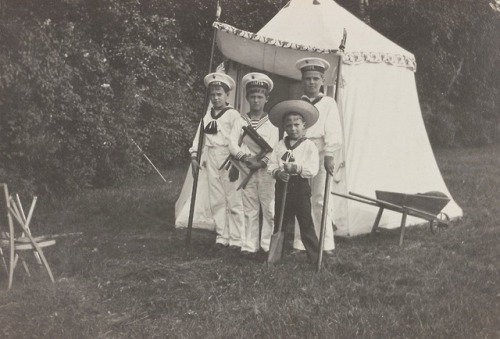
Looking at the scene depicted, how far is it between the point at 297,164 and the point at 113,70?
7.77 meters

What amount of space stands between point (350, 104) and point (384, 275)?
2.82 meters

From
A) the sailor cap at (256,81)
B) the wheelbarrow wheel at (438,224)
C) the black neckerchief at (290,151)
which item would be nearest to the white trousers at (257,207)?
the black neckerchief at (290,151)

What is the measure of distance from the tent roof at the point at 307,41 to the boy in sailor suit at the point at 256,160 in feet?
2.38

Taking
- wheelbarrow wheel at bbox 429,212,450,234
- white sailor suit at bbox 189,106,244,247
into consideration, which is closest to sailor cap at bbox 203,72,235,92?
white sailor suit at bbox 189,106,244,247

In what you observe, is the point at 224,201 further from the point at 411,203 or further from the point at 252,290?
the point at 411,203

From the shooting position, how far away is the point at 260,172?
633cm

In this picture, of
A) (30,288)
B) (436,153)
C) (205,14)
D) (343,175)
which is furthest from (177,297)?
(436,153)

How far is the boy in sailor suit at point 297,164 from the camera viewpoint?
5.77 m

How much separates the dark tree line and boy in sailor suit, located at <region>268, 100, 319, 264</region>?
473 cm

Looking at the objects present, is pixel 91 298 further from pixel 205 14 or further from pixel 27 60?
pixel 205 14

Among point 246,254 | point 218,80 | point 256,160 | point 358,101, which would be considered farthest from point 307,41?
point 246,254

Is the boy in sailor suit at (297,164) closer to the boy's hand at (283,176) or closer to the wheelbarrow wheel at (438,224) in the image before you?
the boy's hand at (283,176)

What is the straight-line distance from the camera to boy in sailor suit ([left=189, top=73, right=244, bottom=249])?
6625mm

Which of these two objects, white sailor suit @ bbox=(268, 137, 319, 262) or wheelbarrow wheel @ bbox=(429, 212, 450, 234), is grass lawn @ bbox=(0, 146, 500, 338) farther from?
white sailor suit @ bbox=(268, 137, 319, 262)
